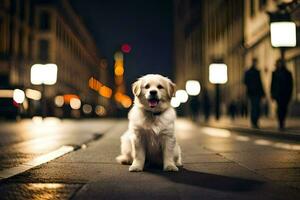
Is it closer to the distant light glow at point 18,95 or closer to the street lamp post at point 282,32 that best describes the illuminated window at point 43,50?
the distant light glow at point 18,95

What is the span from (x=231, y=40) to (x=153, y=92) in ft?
131

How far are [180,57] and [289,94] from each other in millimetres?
81887

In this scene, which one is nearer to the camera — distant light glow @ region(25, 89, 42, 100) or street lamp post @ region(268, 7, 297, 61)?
street lamp post @ region(268, 7, 297, 61)

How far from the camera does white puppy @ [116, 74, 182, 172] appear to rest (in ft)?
18.0

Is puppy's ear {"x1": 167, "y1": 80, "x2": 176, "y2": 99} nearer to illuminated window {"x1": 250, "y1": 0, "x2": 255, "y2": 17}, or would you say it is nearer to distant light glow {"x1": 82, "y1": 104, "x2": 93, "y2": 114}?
illuminated window {"x1": 250, "y1": 0, "x2": 255, "y2": 17}

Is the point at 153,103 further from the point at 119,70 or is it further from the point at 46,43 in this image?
the point at 119,70

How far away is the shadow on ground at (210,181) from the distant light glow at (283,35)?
9.39 metres

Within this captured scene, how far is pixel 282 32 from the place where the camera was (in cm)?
1447

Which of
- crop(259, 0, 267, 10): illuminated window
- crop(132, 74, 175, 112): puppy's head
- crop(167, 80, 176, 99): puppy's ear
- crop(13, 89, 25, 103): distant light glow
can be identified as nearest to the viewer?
crop(132, 74, 175, 112): puppy's head

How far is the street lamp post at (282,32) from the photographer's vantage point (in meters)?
14.4

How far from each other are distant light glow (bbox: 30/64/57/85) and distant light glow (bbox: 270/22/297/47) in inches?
386

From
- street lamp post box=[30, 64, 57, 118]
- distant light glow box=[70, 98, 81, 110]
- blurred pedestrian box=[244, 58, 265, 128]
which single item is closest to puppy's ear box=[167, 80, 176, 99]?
blurred pedestrian box=[244, 58, 265, 128]

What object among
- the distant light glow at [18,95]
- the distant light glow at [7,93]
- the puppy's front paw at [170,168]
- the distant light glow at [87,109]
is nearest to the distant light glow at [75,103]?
the distant light glow at [87,109]

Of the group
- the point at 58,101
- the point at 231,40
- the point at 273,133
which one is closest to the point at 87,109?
the point at 58,101
